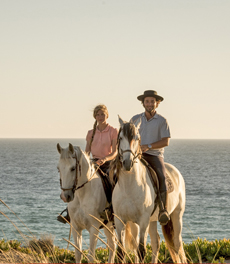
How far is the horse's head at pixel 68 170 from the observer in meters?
7.49

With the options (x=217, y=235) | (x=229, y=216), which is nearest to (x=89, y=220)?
(x=217, y=235)

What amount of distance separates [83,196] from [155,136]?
1.82 meters

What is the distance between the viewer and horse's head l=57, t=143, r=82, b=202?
7492 mm

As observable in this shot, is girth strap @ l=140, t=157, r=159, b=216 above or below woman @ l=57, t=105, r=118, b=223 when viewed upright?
below

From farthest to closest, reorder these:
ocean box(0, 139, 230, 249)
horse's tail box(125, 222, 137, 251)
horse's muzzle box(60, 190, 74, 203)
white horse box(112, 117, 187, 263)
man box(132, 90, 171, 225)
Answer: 1. ocean box(0, 139, 230, 249)
2. horse's tail box(125, 222, 137, 251)
3. man box(132, 90, 171, 225)
4. horse's muzzle box(60, 190, 74, 203)
5. white horse box(112, 117, 187, 263)

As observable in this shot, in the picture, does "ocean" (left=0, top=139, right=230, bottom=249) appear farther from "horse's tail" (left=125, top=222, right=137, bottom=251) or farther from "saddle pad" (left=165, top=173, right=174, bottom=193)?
"saddle pad" (left=165, top=173, right=174, bottom=193)

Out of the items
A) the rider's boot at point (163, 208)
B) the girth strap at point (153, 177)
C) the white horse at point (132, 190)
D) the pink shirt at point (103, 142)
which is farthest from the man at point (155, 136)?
the pink shirt at point (103, 142)

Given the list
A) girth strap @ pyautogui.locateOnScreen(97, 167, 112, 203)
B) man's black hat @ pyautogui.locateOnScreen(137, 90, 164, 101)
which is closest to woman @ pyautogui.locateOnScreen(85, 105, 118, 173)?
girth strap @ pyautogui.locateOnScreen(97, 167, 112, 203)

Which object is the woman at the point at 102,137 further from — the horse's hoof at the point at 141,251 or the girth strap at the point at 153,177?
the horse's hoof at the point at 141,251

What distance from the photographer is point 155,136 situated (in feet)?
28.1

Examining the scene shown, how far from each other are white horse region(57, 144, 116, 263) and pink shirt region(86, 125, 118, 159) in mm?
696

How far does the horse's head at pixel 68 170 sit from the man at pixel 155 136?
1513mm

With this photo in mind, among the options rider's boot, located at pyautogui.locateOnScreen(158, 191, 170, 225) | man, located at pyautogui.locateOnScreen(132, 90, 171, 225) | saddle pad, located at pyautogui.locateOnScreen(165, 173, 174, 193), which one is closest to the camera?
rider's boot, located at pyautogui.locateOnScreen(158, 191, 170, 225)

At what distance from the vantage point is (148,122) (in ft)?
28.2
